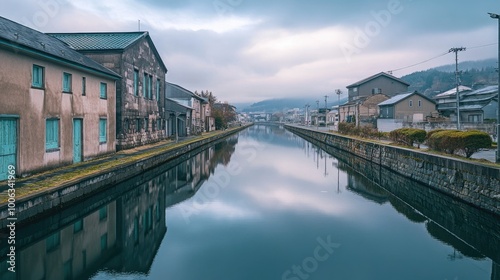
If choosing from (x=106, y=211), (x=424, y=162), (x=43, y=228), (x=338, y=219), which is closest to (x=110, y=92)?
(x=106, y=211)

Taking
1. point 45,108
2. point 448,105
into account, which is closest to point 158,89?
point 45,108

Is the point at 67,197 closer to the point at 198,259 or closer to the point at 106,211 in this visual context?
the point at 106,211

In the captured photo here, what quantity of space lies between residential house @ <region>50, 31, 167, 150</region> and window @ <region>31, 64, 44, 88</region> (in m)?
9.79

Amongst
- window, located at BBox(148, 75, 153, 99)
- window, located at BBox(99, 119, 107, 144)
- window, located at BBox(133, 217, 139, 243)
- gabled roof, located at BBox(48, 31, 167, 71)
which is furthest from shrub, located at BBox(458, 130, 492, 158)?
window, located at BBox(148, 75, 153, 99)

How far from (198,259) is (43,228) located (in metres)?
4.40

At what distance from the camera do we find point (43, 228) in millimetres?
9445

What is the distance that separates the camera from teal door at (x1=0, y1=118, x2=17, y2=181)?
11734 millimetres

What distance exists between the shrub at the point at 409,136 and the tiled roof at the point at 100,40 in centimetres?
1963

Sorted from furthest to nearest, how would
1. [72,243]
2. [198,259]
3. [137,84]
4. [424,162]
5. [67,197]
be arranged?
[137,84], [424,162], [67,197], [72,243], [198,259]

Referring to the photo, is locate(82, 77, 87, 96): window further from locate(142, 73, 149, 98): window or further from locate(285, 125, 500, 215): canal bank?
locate(285, 125, 500, 215): canal bank

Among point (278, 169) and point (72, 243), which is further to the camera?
point (278, 169)

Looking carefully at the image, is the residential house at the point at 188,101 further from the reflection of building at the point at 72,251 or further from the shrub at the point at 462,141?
the reflection of building at the point at 72,251

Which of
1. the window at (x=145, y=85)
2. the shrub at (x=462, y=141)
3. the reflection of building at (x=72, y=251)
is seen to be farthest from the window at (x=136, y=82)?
the shrub at (x=462, y=141)

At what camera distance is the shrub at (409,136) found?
2174cm
